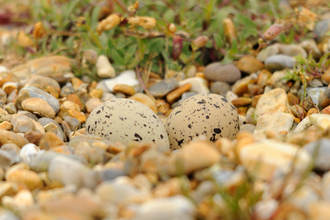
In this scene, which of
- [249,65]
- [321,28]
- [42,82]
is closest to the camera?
[42,82]

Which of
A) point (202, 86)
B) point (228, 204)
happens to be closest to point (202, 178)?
point (228, 204)

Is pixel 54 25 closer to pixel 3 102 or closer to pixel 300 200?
pixel 3 102

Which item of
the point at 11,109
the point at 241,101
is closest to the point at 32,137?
the point at 11,109

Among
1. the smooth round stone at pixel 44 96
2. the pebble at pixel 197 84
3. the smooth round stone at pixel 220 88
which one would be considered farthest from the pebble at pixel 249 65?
the smooth round stone at pixel 44 96

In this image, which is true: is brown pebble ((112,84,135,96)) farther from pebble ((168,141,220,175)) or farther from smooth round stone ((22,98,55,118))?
pebble ((168,141,220,175))

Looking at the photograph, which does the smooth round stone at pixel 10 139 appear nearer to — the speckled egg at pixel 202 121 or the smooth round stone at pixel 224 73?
the speckled egg at pixel 202 121

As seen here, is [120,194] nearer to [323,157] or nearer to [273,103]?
[323,157]
